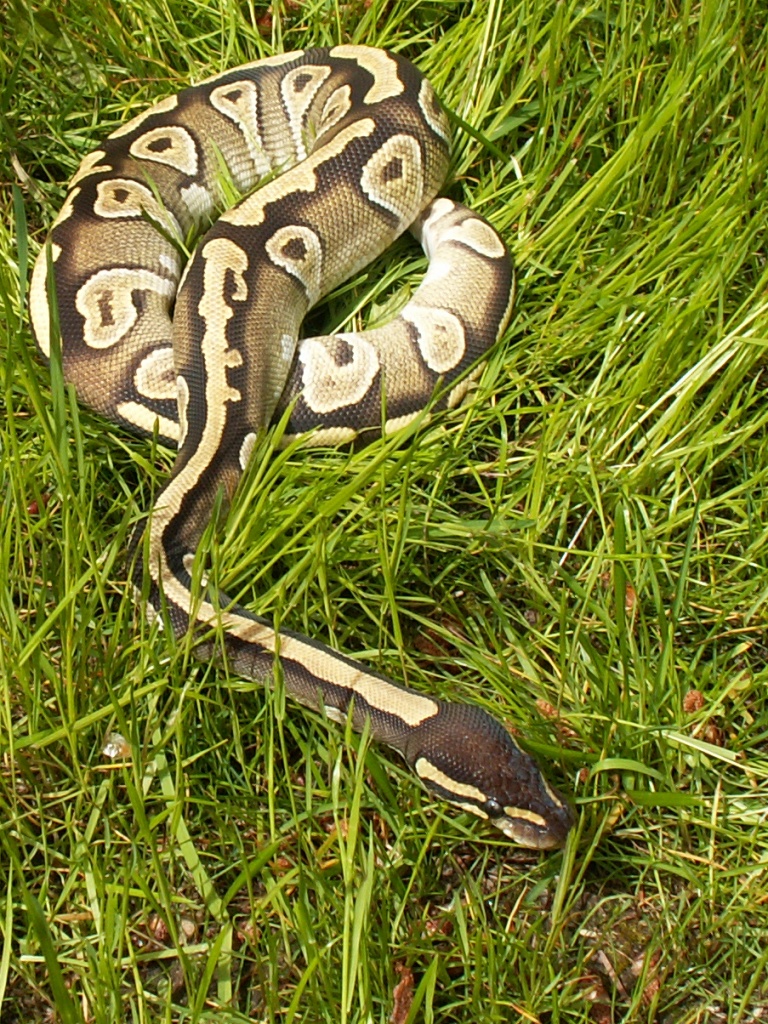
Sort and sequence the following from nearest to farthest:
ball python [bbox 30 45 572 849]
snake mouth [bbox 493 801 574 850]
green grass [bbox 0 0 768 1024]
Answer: green grass [bbox 0 0 768 1024]
snake mouth [bbox 493 801 574 850]
ball python [bbox 30 45 572 849]

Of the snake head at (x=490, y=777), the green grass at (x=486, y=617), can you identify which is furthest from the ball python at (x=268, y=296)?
the green grass at (x=486, y=617)

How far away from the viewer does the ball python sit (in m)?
4.52

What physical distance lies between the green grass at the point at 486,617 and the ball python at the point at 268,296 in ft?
0.56

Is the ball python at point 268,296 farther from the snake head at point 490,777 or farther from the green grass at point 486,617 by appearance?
the green grass at point 486,617

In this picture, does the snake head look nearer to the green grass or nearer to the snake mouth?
the snake mouth

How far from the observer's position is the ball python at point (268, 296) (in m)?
4.52

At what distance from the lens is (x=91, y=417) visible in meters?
5.38

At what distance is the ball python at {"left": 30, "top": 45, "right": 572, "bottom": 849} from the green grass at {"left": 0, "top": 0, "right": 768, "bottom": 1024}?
171mm

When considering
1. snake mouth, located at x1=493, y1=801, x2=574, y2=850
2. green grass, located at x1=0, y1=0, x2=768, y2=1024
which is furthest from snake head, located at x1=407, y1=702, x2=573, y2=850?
green grass, located at x1=0, y1=0, x2=768, y2=1024

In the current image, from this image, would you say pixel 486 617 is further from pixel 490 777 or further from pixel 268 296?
pixel 268 296

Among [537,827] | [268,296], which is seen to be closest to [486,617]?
[537,827]

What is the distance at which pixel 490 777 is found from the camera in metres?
4.24

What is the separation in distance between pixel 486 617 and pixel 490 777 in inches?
37.1

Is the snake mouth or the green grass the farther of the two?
the snake mouth
